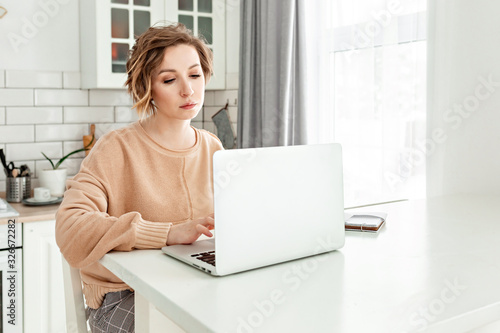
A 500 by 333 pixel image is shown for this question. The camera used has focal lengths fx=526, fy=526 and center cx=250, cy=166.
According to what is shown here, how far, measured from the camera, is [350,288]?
886 millimetres

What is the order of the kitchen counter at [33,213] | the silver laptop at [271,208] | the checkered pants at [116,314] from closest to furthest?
the silver laptop at [271,208] < the checkered pants at [116,314] < the kitchen counter at [33,213]

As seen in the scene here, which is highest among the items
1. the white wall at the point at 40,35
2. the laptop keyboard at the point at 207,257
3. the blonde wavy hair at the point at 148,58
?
the white wall at the point at 40,35

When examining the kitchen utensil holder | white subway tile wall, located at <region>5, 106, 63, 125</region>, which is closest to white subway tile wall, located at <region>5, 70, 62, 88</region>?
white subway tile wall, located at <region>5, 106, 63, 125</region>

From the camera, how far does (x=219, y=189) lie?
93 cm

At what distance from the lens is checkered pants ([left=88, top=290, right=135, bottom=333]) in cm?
124

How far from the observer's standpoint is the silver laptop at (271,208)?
94 cm

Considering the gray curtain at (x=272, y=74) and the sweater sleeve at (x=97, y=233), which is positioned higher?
the gray curtain at (x=272, y=74)

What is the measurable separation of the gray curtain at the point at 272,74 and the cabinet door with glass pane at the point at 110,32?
539 mm

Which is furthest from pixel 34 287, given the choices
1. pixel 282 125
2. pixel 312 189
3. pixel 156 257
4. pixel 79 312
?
pixel 312 189

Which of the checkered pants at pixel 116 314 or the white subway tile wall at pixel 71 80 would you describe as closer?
the checkered pants at pixel 116 314

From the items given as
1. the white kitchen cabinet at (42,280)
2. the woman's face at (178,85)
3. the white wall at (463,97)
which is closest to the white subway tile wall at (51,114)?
the white kitchen cabinet at (42,280)

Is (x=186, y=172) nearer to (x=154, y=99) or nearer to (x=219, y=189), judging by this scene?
(x=154, y=99)

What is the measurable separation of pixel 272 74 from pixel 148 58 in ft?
4.16

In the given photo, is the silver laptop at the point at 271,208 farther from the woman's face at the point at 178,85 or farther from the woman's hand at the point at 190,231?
the woman's face at the point at 178,85
